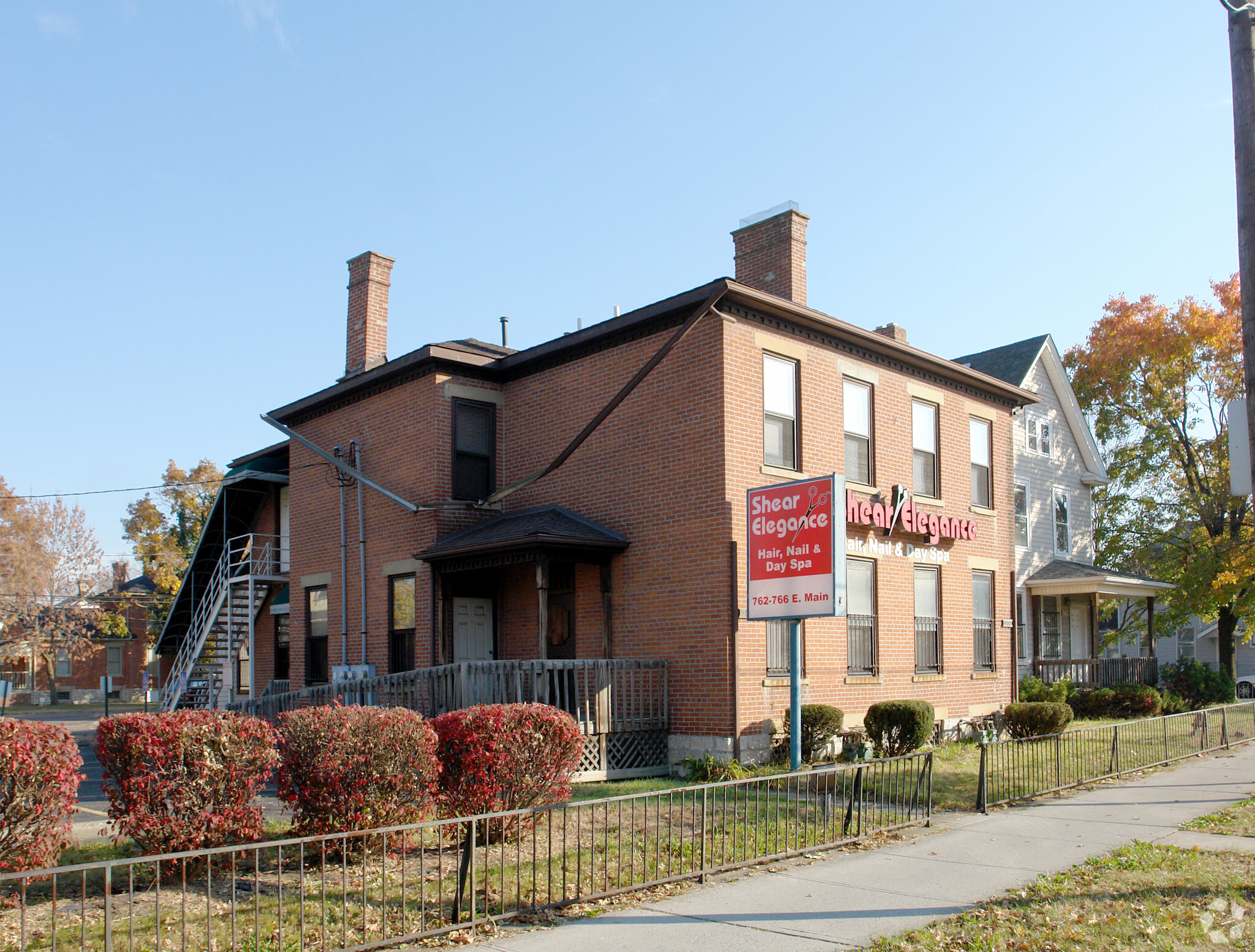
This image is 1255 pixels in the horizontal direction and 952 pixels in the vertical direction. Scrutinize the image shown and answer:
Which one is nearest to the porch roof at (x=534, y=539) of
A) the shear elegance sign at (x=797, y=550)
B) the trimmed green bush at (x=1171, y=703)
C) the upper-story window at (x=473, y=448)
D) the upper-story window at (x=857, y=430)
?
the upper-story window at (x=473, y=448)

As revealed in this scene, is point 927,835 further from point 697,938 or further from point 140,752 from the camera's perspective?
point 140,752

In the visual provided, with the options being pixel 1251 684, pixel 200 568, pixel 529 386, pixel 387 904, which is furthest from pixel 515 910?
pixel 1251 684

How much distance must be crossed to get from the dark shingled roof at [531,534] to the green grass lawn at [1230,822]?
8.78 metres

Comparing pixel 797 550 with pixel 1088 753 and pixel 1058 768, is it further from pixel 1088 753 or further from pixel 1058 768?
pixel 1088 753

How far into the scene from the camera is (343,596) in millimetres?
21375

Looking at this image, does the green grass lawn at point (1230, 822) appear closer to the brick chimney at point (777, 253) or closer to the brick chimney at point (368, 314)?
the brick chimney at point (777, 253)

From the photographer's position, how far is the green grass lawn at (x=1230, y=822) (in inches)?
441

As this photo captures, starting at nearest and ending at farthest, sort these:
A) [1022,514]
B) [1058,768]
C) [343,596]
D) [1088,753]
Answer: [1058,768] < [1088,753] < [343,596] < [1022,514]

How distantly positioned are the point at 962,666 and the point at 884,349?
649 centimetres

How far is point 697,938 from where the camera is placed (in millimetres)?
7449

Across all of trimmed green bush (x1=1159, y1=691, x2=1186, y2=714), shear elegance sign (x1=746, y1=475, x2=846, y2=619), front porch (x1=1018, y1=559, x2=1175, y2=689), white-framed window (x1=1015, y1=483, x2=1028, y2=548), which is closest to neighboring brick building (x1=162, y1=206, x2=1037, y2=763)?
shear elegance sign (x1=746, y1=475, x2=846, y2=619)

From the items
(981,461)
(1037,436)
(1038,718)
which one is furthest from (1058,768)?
(1037,436)

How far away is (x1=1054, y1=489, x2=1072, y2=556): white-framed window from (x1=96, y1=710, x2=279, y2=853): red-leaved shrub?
27914 mm

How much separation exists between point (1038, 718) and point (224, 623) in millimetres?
18818
